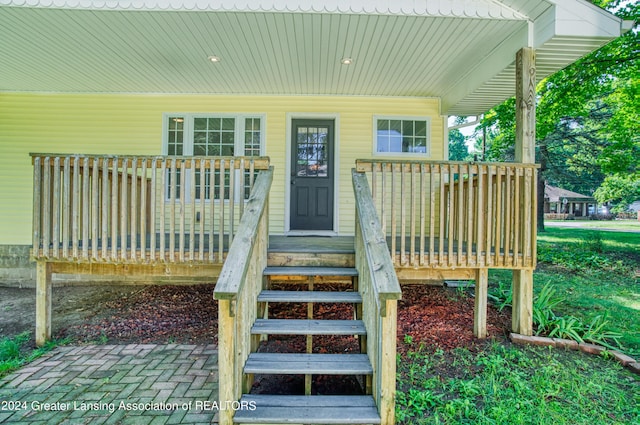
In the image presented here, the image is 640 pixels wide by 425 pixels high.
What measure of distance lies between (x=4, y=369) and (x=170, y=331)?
1380 millimetres

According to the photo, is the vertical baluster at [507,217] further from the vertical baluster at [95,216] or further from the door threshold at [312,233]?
the vertical baluster at [95,216]

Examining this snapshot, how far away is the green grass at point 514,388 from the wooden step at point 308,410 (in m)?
0.35

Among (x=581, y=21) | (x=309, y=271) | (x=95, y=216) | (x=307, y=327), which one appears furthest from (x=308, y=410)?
(x=581, y=21)

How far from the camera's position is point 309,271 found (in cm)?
324

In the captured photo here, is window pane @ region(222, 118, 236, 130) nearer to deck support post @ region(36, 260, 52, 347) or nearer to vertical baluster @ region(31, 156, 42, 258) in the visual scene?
vertical baluster @ region(31, 156, 42, 258)

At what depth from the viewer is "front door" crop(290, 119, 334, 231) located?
18.8 ft

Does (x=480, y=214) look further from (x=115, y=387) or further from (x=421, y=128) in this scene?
(x=115, y=387)

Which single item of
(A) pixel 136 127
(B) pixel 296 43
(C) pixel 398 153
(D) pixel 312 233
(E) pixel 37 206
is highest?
(B) pixel 296 43

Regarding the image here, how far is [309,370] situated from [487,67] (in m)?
4.21

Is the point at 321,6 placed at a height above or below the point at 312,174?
above

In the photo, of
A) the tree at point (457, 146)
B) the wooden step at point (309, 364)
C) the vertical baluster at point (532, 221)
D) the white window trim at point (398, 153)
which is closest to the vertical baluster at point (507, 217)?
the vertical baluster at point (532, 221)

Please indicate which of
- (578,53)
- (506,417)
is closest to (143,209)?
(506,417)

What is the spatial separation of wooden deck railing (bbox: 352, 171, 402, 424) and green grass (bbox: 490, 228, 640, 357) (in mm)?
2767

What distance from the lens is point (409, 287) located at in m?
5.29
